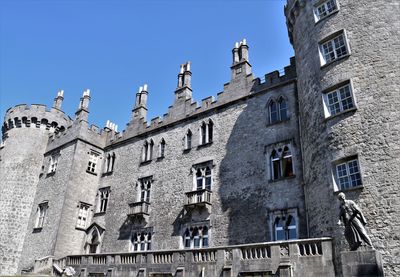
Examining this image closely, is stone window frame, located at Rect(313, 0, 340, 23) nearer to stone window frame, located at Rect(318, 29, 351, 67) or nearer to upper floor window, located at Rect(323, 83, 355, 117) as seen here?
stone window frame, located at Rect(318, 29, 351, 67)

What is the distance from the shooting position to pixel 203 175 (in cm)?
2320

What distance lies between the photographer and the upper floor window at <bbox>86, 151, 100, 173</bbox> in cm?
2966

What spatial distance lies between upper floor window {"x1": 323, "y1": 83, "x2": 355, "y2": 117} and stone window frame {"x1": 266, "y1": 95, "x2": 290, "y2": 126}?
11.8ft

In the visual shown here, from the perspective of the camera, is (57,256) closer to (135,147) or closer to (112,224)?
(112,224)

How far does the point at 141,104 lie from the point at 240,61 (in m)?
9.69

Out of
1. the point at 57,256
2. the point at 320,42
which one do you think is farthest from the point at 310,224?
the point at 57,256

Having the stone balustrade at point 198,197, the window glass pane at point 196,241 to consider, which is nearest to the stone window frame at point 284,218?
Result: the stone balustrade at point 198,197

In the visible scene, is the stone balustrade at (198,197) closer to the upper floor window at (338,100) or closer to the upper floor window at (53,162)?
the upper floor window at (338,100)

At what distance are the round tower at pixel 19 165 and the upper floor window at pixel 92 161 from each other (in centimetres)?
497

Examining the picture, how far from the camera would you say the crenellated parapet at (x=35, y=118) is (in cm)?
3291

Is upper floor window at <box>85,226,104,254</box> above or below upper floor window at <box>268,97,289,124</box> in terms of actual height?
below

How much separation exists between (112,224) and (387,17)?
2115cm

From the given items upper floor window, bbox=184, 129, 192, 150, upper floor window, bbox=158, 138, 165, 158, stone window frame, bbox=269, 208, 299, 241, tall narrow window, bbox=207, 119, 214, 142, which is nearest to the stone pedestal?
stone window frame, bbox=269, 208, 299, 241

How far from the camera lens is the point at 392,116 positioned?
49.2ft
